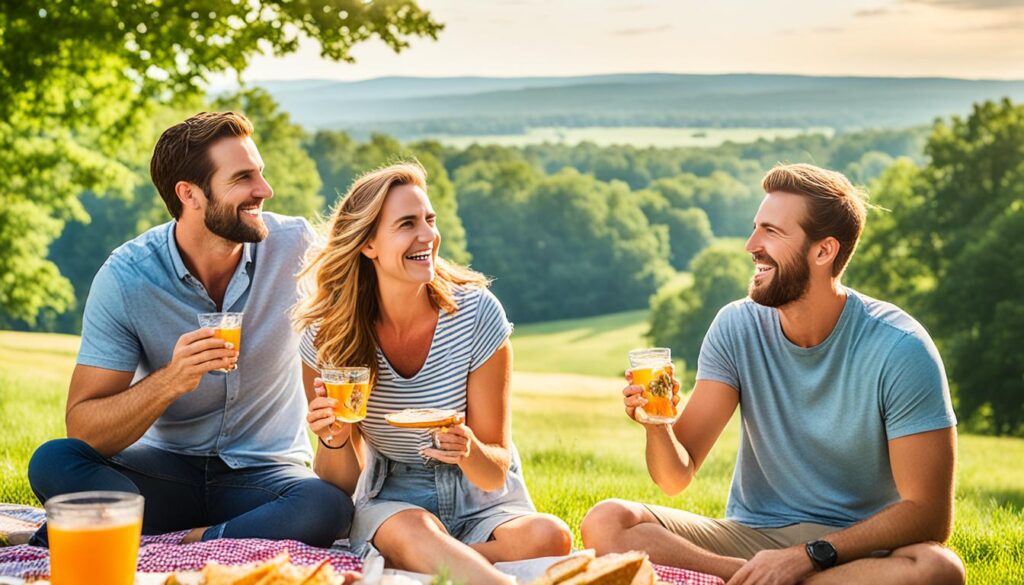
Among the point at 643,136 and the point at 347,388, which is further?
the point at 643,136

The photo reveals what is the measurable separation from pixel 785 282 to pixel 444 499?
68.3 inches

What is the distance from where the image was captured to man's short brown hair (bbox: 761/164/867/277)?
16.1 feet

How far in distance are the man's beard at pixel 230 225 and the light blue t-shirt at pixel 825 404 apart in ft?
7.06

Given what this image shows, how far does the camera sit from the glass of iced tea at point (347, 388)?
4609mm

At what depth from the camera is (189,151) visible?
18.3 feet

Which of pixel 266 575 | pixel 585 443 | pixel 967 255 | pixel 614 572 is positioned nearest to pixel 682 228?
pixel 967 255

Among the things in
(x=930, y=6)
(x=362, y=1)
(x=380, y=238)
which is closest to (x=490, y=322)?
(x=380, y=238)

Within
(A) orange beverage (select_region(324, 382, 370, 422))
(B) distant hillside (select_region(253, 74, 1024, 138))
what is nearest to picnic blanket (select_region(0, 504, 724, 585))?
(A) orange beverage (select_region(324, 382, 370, 422))

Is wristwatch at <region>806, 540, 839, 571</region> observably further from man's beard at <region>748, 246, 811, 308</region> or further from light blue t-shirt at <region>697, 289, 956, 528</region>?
man's beard at <region>748, 246, 811, 308</region>

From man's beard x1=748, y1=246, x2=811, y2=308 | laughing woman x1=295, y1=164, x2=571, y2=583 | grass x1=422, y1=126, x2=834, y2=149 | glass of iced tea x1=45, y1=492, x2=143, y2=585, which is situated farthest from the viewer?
grass x1=422, y1=126, x2=834, y2=149

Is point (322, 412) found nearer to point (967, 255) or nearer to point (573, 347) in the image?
point (967, 255)

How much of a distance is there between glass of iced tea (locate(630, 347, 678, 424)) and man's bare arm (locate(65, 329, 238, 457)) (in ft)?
5.51

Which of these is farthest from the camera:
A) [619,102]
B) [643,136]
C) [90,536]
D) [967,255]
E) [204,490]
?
[643,136]

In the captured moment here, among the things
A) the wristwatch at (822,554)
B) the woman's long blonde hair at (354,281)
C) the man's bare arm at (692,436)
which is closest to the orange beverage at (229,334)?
the woman's long blonde hair at (354,281)
